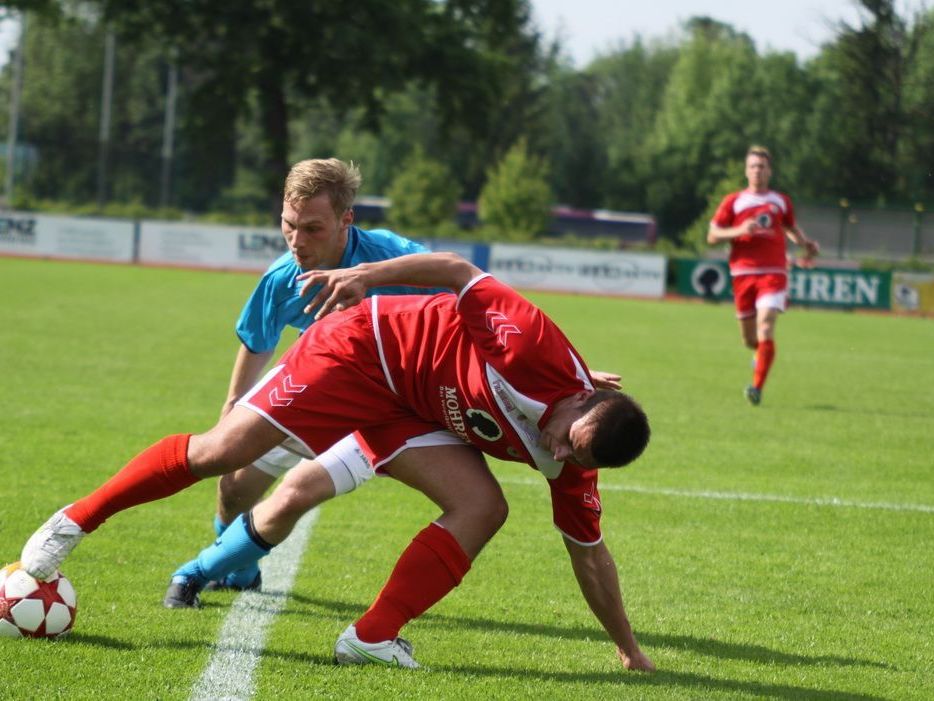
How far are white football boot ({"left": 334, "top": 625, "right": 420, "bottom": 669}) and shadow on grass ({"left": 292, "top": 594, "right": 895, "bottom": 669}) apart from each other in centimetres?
63

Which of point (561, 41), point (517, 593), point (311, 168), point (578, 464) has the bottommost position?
point (517, 593)

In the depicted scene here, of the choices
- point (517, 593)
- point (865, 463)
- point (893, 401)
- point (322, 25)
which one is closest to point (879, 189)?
point (322, 25)

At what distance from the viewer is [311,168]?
176 inches

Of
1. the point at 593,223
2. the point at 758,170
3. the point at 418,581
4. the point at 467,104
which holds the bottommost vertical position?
the point at 418,581

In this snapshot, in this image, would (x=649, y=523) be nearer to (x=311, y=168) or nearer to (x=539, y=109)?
(x=311, y=168)

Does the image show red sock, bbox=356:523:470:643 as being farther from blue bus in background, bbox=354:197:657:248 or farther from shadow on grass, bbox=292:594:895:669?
blue bus in background, bbox=354:197:657:248

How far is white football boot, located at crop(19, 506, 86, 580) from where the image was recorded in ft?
13.3

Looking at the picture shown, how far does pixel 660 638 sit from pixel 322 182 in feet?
6.60

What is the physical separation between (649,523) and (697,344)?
12.2m

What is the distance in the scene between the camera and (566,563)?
18.5 feet

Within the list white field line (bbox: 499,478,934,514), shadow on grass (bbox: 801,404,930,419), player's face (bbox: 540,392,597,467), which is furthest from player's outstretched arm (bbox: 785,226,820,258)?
player's face (bbox: 540,392,597,467)

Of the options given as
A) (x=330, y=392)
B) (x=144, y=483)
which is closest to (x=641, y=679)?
(x=330, y=392)

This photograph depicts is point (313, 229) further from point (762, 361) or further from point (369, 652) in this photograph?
point (762, 361)

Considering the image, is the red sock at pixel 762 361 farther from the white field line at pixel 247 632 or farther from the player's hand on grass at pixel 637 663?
the player's hand on grass at pixel 637 663
